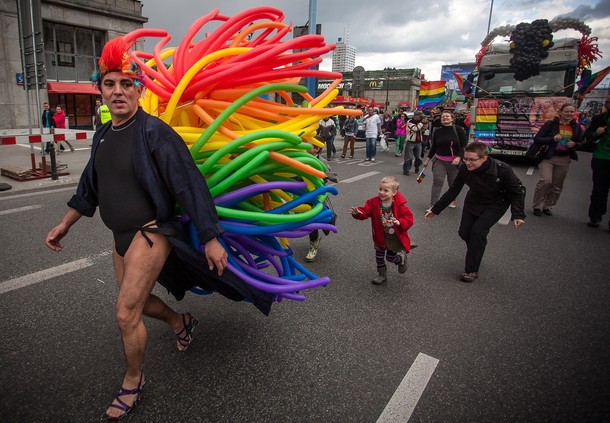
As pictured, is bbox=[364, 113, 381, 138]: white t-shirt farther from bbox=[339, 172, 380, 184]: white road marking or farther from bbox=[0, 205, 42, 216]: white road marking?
bbox=[0, 205, 42, 216]: white road marking

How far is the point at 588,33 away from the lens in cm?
1150

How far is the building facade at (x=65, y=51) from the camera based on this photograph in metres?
16.3

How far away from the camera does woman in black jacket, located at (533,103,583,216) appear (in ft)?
20.1

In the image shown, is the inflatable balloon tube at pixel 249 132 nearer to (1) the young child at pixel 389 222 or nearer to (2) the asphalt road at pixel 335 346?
(2) the asphalt road at pixel 335 346

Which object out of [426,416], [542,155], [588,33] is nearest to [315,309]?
[426,416]

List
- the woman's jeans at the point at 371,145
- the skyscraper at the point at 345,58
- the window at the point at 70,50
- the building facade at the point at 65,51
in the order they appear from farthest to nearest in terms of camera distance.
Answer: the skyscraper at the point at 345,58 < the window at the point at 70,50 < the building facade at the point at 65,51 < the woman's jeans at the point at 371,145

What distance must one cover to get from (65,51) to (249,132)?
2335 centimetres

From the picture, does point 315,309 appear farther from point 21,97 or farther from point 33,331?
point 21,97

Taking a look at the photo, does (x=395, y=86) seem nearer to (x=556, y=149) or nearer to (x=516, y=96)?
(x=516, y=96)

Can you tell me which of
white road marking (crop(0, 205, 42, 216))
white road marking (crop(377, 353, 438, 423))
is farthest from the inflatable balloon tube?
white road marking (crop(0, 205, 42, 216))

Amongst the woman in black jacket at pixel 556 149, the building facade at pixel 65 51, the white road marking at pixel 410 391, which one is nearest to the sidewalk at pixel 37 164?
the building facade at pixel 65 51

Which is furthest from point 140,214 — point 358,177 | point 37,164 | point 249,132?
point 37,164

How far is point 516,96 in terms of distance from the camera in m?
11.7

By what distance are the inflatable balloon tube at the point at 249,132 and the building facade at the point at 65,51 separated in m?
17.3
